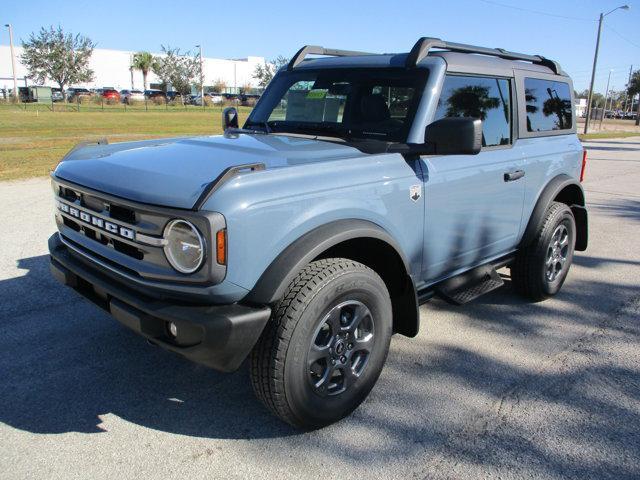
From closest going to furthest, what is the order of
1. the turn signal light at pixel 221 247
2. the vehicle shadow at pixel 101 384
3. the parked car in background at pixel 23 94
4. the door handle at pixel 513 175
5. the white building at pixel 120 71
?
the turn signal light at pixel 221 247 < the vehicle shadow at pixel 101 384 < the door handle at pixel 513 175 < the parked car in background at pixel 23 94 < the white building at pixel 120 71

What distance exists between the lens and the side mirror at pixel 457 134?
2926 millimetres

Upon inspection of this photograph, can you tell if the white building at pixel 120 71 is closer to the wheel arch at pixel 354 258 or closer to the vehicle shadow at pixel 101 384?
the vehicle shadow at pixel 101 384

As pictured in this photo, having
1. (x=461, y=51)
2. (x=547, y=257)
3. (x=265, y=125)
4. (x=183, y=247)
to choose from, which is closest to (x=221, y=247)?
(x=183, y=247)

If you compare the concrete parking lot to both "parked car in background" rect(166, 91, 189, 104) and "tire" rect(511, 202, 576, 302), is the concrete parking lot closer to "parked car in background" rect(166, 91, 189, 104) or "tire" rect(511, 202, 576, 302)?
"tire" rect(511, 202, 576, 302)

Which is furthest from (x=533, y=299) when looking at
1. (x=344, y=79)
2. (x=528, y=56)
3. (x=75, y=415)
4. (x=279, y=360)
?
(x=75, y=415)

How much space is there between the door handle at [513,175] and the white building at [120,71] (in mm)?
74941

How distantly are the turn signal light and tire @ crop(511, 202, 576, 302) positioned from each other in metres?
2.92

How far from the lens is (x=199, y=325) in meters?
2.30

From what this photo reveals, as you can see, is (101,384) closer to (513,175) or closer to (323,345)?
(323,345)

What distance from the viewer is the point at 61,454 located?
2.62m

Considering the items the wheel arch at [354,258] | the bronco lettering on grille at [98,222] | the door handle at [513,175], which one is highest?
the door handle at [513,175]

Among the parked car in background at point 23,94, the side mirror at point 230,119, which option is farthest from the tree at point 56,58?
the side mirror at point 230,119

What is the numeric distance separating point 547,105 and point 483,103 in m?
1.00

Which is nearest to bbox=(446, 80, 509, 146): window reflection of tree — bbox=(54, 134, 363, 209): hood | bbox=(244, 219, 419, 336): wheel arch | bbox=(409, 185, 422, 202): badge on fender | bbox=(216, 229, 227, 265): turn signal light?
bbox=(409, 185, 422, 202): badge on fender
